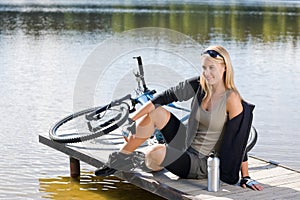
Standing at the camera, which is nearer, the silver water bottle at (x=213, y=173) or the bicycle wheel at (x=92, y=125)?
the silver water bottle at (x=213, y=173)

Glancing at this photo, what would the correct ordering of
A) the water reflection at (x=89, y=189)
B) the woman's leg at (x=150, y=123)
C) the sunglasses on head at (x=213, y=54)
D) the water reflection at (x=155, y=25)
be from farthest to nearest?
the water reflection at (x=155, y=25) → the water reflection at (x=89, y=189) → the woman's leg at (x=150, y=123) → the sunglasses on head at (x=213, y=54)

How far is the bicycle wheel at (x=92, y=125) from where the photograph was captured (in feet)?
24.4

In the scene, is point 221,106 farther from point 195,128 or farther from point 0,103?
point 0,103

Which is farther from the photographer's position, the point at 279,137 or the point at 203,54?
the point at 279,137

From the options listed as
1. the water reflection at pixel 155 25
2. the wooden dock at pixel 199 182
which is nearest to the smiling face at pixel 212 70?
the wooden dock at pixel 199 182

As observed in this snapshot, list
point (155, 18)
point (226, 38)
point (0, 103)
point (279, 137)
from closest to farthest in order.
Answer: point (279, 137) < point (0, 103) < point (226, 38) < point (155, 18)

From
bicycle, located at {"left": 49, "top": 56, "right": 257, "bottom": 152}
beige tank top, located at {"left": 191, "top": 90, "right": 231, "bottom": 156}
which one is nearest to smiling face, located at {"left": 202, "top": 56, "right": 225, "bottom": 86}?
beige tank top, located at {"left": 191, "top": 90, "right": 231, "bottom": 156}

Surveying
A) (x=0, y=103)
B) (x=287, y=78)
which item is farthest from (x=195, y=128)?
(x=287, y=78)

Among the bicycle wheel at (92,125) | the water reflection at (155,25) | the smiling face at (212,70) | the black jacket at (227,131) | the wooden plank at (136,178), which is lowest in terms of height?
the water reflection at (155,25)

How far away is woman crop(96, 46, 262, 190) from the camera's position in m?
5.86

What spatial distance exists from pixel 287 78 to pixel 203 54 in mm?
10882

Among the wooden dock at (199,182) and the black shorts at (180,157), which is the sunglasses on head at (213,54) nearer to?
the black shorts at (180,157)

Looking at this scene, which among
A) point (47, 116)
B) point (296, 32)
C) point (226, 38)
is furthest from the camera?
point (296, 32)

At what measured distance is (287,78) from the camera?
16.3 metres
